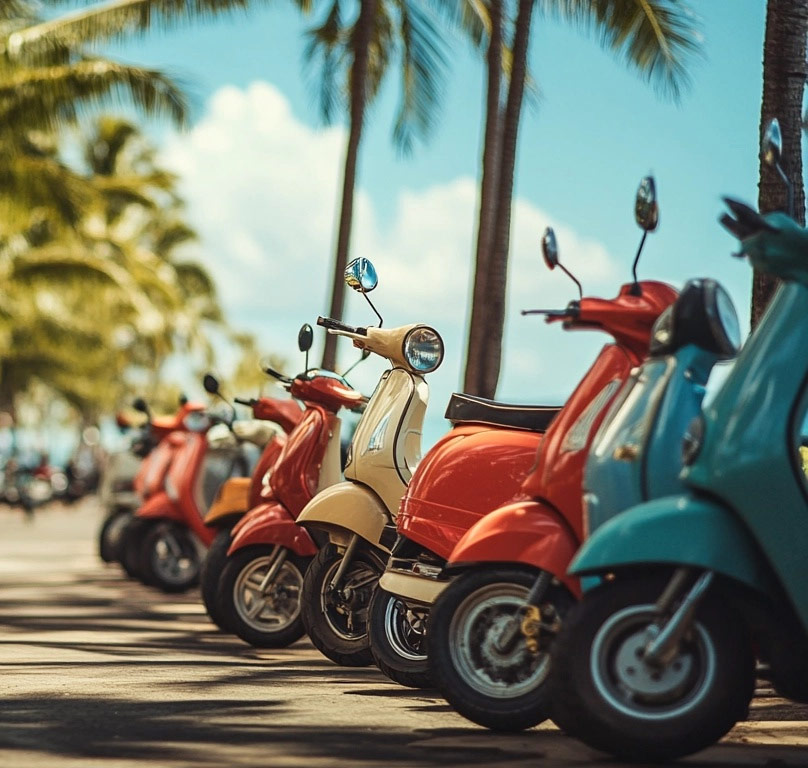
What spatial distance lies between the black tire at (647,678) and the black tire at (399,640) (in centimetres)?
203

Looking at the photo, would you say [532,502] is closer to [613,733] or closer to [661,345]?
[661,345]

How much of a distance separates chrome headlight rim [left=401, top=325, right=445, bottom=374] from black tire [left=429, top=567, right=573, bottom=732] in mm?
2026

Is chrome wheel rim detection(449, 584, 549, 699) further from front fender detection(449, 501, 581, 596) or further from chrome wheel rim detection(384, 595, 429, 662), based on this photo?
chrome wheel rim detection(384, 595, 429, 662)

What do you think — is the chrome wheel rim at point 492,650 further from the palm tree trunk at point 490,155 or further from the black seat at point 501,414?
the palm tree trunk at point 490,155

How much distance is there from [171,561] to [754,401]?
8.68 metres

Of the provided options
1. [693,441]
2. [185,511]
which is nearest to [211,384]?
[185,511]

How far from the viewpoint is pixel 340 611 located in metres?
7.56

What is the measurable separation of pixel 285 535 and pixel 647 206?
3550 mm

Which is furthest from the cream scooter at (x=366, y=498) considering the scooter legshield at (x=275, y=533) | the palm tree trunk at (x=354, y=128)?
the palm tree trunk at (x=354, y=128)

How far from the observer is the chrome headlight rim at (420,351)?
24.5 ft

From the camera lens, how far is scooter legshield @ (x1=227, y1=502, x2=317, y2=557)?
8.43 meters

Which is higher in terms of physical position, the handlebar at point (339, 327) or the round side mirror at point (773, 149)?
the round side mirror at point (773, 149)

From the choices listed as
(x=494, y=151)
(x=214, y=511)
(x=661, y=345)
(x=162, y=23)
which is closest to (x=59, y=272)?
(x=162, y=23)

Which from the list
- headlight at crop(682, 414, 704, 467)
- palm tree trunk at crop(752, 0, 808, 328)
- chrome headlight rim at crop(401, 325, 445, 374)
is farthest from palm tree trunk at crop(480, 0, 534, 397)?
headlight at crop(682, 414, 704, 467)
